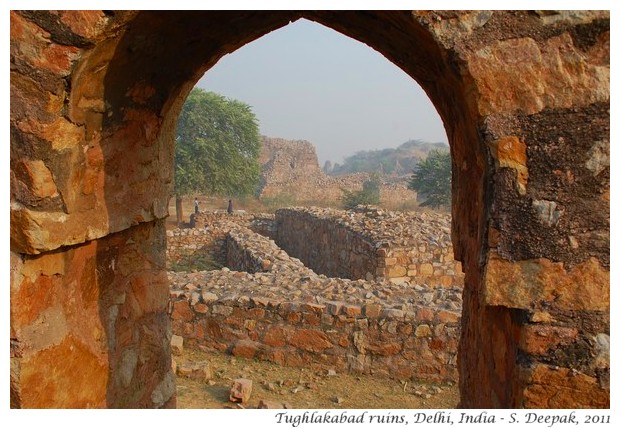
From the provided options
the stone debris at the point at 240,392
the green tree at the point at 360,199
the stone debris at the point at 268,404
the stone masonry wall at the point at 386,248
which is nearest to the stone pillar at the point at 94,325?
the stone debris at the point at 268,404

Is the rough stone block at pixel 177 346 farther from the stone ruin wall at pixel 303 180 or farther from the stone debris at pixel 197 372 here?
the stone ruin wall at pixel 303 180

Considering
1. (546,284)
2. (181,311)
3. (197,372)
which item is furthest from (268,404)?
(546,284)

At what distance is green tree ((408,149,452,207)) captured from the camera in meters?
27.7

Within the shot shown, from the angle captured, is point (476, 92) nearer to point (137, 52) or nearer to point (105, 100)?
point (137, 52)

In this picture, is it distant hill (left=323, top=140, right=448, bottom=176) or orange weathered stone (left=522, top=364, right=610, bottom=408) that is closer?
orange weathered stone (left=522, top=364, right=610, bottom=408)

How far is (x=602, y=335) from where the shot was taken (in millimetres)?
1704

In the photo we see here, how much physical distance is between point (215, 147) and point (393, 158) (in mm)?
57943

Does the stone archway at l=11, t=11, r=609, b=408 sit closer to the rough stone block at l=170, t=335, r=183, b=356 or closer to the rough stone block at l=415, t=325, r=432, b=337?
the rough stone block at l=415, t=325, r=432, b=337

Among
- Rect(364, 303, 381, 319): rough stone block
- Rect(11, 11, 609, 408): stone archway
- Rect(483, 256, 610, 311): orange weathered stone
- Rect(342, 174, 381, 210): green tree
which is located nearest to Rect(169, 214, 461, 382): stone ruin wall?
Rect(364, 303, 381, 319): rough stone block

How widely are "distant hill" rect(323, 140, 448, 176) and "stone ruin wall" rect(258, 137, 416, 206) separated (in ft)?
77.7

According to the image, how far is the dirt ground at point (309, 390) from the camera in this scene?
195 inches

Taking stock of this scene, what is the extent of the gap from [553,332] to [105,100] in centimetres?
195

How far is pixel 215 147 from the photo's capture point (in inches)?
938

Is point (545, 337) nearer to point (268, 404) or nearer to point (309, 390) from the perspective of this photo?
point (268, 404)
